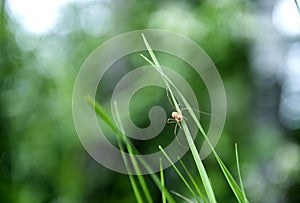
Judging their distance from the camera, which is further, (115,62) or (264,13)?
(264,13)

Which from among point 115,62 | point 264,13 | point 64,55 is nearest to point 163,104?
point 115,62

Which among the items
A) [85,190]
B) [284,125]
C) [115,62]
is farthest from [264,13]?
[85,190]

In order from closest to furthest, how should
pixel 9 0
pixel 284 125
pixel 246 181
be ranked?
pixel 9 0 < pixel 246 181 < pixel 284 125

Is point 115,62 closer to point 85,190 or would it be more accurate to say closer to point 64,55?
point 64,55

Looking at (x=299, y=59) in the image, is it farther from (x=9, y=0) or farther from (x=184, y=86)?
(x=9, y=0)

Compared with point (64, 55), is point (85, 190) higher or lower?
lower

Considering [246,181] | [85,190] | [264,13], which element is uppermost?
[264,13]

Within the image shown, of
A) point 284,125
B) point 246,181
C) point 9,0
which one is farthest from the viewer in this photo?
point 284,125
